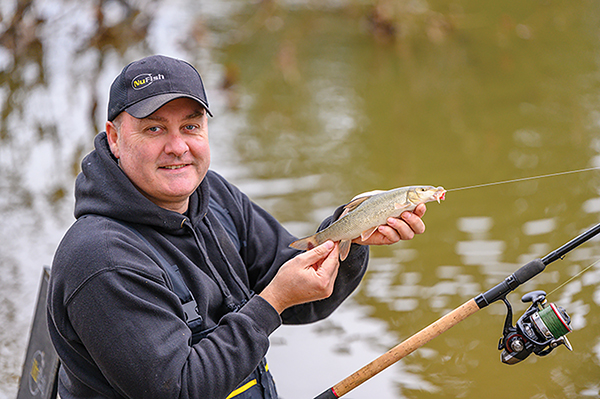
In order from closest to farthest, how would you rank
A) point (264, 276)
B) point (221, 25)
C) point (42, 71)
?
point (264, 276), point (42, 71), point (221, 25)

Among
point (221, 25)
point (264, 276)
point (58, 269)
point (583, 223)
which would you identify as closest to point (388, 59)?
point (221, 25)

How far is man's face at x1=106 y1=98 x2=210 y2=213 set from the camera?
5.82 ft

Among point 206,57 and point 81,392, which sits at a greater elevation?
point 206,57

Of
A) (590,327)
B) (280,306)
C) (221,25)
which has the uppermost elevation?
(221,25)

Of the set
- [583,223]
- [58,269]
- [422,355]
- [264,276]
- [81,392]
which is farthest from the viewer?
[583,223]

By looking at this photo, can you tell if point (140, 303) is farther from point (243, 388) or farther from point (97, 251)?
point (243, 388)

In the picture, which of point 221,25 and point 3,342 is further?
point 221,25

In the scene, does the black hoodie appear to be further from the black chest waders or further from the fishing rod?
the fishing rod

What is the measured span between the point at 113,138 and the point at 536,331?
1434 mm

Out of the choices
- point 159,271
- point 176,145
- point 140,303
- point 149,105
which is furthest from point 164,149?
point 140,303

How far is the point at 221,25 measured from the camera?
42.5 ft

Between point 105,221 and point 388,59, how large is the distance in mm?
9437

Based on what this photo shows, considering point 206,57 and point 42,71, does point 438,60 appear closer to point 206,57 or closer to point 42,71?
point 206,57

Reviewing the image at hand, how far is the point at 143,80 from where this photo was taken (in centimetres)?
174
